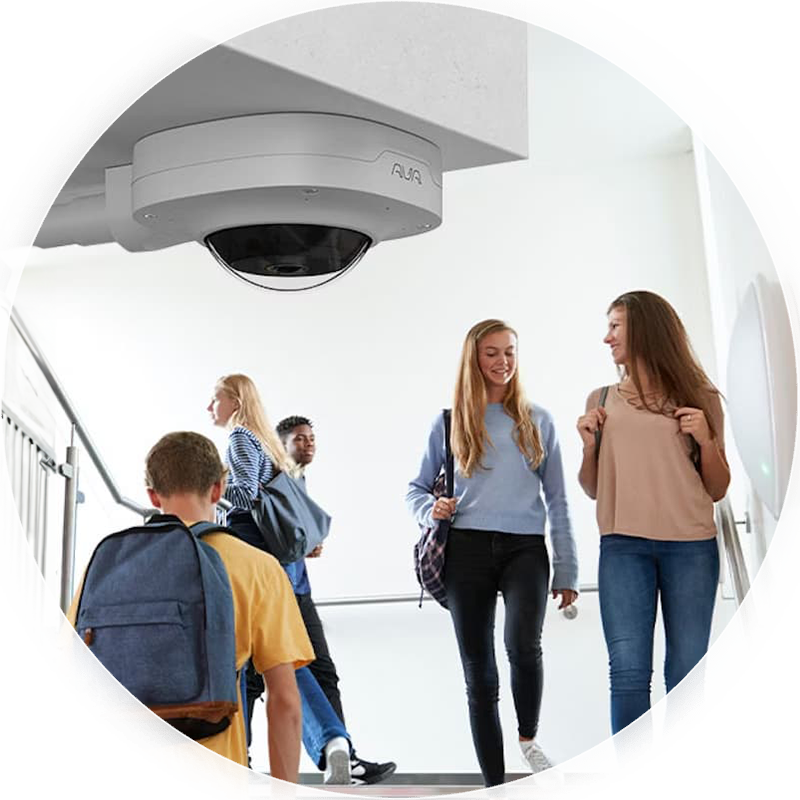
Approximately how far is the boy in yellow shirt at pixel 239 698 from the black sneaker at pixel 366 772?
172cm

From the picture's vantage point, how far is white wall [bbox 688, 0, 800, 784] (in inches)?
93.9

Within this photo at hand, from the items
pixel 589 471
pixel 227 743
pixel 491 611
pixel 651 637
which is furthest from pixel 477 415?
pixel 227 743

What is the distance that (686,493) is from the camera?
295 centimetres

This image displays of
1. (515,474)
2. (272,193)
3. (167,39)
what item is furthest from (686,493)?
(167,39)

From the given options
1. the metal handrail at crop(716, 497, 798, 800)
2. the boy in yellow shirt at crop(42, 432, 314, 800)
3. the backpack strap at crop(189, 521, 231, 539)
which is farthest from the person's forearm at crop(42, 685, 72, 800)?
the metal handrail at crop(716, 497, 798, 800)

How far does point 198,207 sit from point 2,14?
0.94 ft

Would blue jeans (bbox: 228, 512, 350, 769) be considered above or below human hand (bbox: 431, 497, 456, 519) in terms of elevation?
below

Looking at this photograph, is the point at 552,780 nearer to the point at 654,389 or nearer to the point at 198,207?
the point at 654,389

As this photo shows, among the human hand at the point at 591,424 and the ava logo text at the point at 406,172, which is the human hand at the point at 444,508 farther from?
the ava logo text at the point at 406,172

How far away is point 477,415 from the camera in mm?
3379

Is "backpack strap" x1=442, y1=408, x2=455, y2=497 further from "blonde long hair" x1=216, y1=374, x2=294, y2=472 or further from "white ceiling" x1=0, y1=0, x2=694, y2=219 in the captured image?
"white ceiling" x1=0, y1=0, x2=694, y2=219

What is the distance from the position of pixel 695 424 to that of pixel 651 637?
50cm

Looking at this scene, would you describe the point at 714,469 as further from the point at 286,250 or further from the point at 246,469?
the point at 286,250

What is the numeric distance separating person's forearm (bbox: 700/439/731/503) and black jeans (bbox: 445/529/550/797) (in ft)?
1.55
